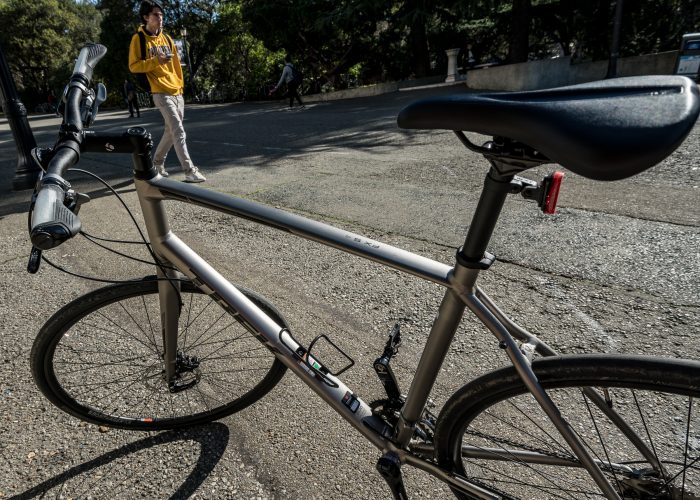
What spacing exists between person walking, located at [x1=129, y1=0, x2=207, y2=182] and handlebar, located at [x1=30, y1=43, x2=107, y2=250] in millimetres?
3652

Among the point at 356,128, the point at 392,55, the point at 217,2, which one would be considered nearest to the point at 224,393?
the point at 356,128

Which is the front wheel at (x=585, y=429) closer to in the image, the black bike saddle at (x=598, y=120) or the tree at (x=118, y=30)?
the black bike saddle at (x=598, y=120)

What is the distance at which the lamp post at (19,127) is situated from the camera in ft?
19.8

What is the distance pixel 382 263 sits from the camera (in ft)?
4.34

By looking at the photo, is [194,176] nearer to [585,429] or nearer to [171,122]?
[171,122]

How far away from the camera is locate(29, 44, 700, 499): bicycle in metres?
0.91

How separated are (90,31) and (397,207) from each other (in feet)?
188

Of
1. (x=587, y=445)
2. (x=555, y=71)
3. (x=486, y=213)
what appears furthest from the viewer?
(x=555, y=71)

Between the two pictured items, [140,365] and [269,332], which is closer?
[269,332]

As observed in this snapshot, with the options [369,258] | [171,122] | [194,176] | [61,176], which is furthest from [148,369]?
[194,176]

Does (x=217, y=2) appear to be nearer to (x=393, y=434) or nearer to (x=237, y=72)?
(x=237, y=72)

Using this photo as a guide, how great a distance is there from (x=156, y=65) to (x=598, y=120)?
570cm

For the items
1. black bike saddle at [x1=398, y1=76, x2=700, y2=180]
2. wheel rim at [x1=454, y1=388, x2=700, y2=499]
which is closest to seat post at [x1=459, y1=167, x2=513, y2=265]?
black bike saddle at [x1=398, y1=76, x2=700, y2=180]

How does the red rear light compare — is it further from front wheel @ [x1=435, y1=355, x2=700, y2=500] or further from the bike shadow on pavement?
the bike shadow on pavement
